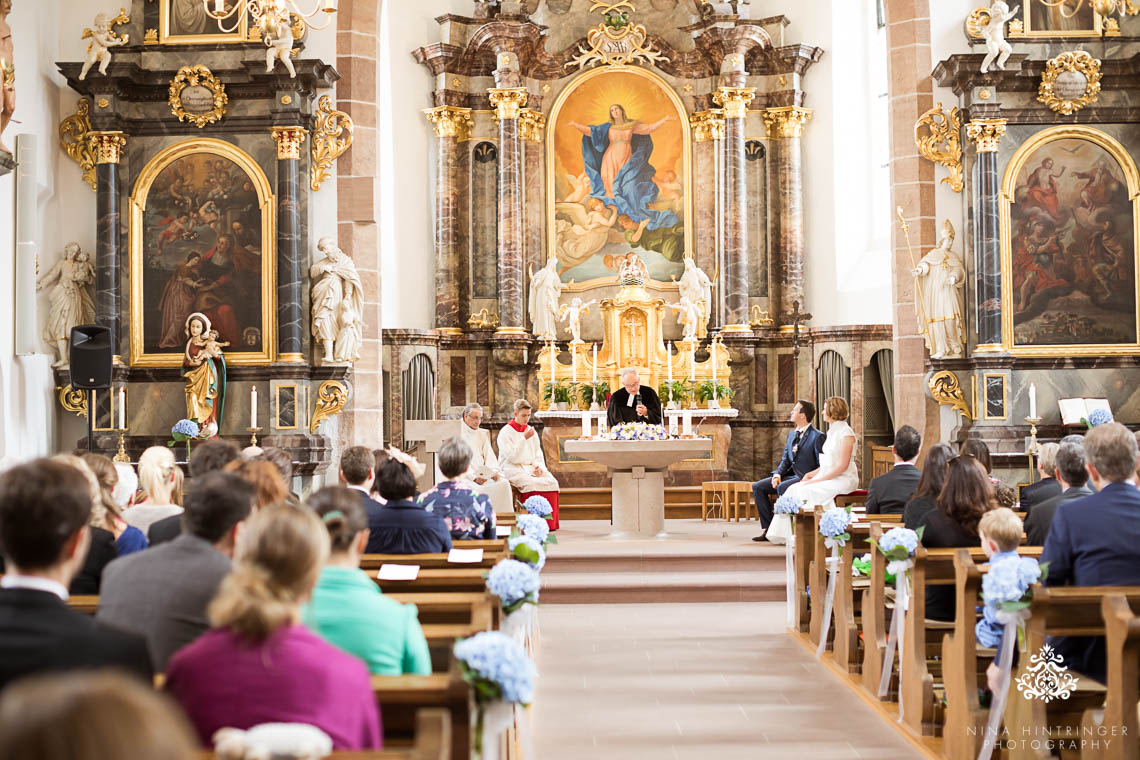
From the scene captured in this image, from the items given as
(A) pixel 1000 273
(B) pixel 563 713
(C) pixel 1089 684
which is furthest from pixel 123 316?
(C) pixel 1089 684

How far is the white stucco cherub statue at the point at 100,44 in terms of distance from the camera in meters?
12.2

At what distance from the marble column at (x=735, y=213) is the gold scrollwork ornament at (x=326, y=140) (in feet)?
24.8

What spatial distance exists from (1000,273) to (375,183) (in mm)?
6837

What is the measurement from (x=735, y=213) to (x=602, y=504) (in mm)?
5294

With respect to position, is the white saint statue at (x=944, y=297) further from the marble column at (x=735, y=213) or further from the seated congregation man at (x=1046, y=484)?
the marble column at (x=735, y=213)

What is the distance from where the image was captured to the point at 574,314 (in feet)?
60.2

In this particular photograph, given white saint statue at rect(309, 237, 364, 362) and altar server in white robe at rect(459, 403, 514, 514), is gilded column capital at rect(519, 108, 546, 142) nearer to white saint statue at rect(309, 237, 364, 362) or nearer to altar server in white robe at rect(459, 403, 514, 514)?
white saint statue at rect(309, 237, 364, 362)

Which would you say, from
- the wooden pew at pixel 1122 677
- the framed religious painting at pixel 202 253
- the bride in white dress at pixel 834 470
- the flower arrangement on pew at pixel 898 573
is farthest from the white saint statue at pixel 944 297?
the wooden pew at pixel 1122 677

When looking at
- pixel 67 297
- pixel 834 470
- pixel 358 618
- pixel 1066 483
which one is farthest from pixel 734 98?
pixel 358 618

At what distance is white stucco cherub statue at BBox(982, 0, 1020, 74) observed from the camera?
488 inches

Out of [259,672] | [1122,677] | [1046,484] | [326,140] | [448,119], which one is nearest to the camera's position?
[259,672]

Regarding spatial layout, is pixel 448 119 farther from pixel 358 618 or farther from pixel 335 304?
pixel 358 618

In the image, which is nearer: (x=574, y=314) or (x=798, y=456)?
(x=798, y=456)

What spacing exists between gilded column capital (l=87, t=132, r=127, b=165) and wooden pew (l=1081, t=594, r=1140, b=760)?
1106 centimetres
